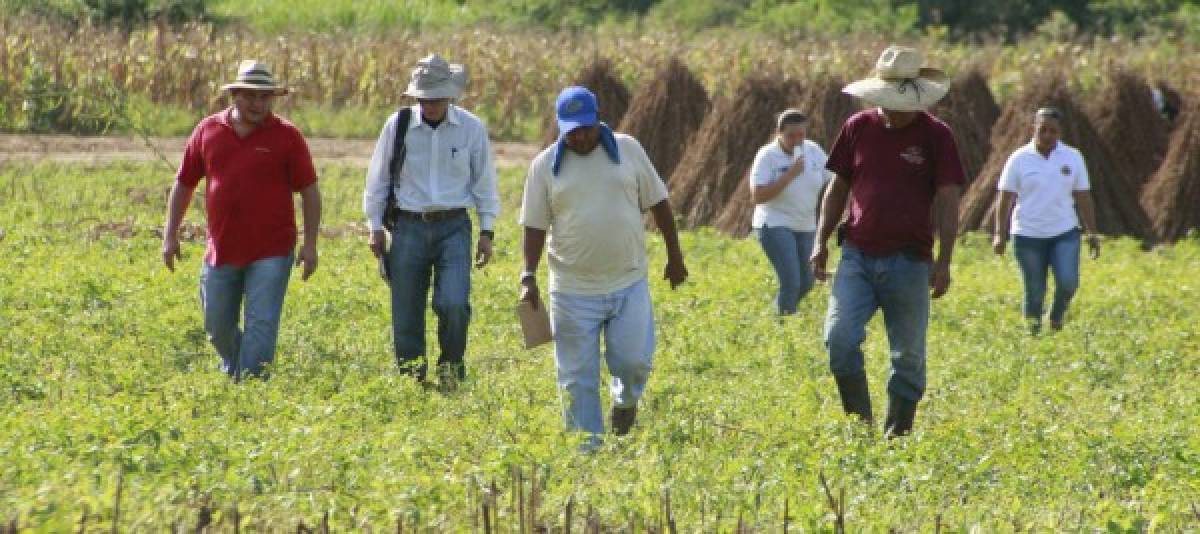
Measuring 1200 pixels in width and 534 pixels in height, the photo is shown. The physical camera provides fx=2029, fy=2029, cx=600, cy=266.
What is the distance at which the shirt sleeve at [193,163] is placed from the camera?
34.8 feet

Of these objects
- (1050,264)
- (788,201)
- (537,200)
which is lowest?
(1050,264)

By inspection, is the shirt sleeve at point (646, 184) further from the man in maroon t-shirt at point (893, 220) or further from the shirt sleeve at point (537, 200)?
the man in maroon t-shirt at point (893, 220)

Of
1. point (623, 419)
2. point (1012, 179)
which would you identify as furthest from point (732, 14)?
point (623, 419)

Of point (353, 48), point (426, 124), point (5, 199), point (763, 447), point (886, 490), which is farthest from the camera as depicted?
point (353, 48)

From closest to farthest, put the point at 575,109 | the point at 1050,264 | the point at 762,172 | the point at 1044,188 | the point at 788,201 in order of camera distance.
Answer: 1. the point at 575,109
2. the point at 1044,188
3. the point at 788,201
4. the point at 762,172
5. the point at 1050,264

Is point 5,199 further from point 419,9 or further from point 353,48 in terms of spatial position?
point 419,9

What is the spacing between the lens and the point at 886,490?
26.6 feet

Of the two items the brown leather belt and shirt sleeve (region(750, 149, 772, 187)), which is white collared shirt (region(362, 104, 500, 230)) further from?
shirt sleeve (region(750, 149, 772, 187))

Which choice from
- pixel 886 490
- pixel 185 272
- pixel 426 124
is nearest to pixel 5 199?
pixel 185 272

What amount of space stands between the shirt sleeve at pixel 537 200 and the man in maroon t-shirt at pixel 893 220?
4.80 ft

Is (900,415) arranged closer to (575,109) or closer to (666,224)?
(666,224)

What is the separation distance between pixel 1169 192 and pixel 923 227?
1402cm

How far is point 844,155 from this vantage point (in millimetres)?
9773

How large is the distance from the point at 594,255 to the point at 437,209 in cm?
198
